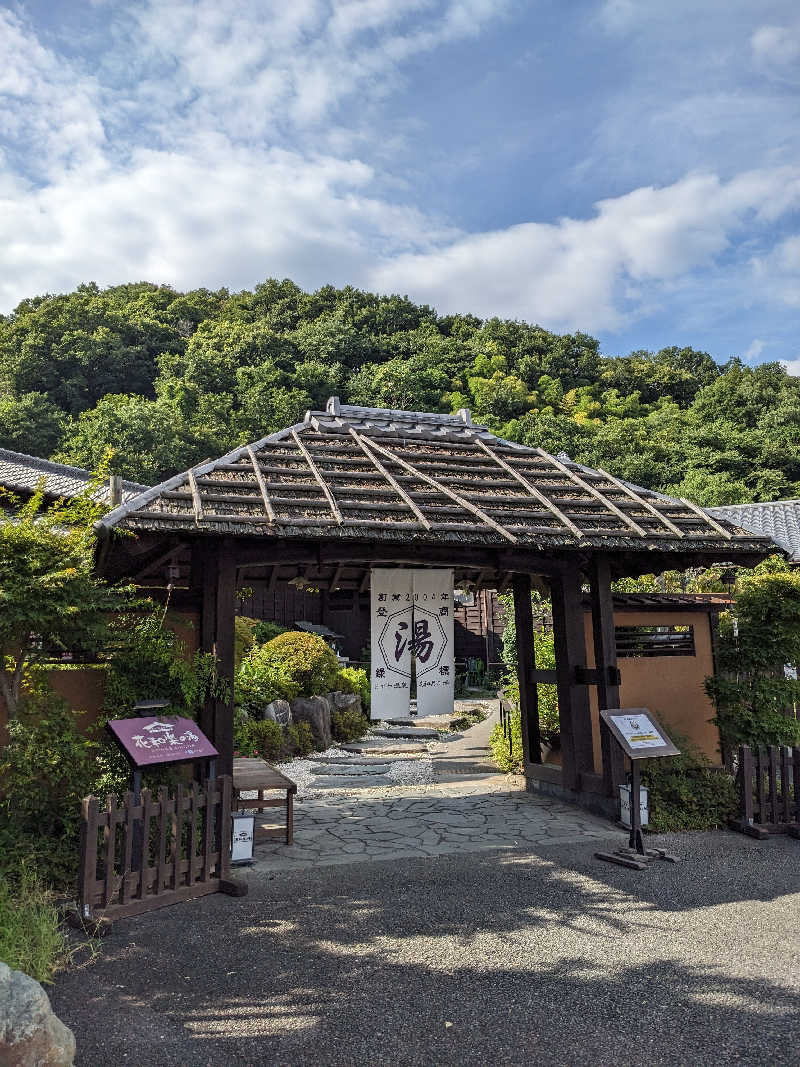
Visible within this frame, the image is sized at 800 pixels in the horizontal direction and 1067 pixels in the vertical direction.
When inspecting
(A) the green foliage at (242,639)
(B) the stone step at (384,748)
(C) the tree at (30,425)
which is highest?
(C) the tree at (30,425)

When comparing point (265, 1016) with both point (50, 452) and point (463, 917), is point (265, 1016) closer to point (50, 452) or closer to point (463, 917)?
point (463, 917)

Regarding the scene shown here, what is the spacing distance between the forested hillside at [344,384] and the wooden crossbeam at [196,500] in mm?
26060

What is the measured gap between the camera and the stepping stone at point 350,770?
1291 centimetres

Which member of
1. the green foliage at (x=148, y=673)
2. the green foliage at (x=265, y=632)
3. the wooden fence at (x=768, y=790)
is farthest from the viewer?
the green foliage at (x=265, y=632)

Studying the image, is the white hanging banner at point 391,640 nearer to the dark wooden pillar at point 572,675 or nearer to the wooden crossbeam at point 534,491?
the wooden crossbeam at point 534,491

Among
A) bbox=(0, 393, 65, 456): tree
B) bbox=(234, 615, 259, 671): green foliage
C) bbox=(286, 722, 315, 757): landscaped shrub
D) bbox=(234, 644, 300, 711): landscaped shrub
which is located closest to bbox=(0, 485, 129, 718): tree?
bbox=(234, 644, 300, 711): landscaped shrub

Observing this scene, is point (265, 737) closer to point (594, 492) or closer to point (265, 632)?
point (265, 632)

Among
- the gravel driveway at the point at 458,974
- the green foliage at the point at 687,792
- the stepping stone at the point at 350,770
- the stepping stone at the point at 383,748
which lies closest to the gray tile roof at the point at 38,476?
the stepping stone at the point at 383,748

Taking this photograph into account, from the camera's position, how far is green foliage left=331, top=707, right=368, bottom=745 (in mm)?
16250

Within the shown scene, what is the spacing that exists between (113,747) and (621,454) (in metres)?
37.5

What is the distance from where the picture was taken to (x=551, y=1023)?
4.04 meters

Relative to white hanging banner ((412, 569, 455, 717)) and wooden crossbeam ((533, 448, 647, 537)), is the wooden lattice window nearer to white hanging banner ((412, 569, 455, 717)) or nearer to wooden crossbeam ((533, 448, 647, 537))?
wooden crossbeam ((533, 448, 647, 537))

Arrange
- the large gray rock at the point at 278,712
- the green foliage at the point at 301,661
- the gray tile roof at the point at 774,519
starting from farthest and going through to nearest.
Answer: the gray tile roof at the point at 774,519 < the green foliage at the point at 301,661 < the large gray rock at the point at 278,712

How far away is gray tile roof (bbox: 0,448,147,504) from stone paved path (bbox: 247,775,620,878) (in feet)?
43.6
